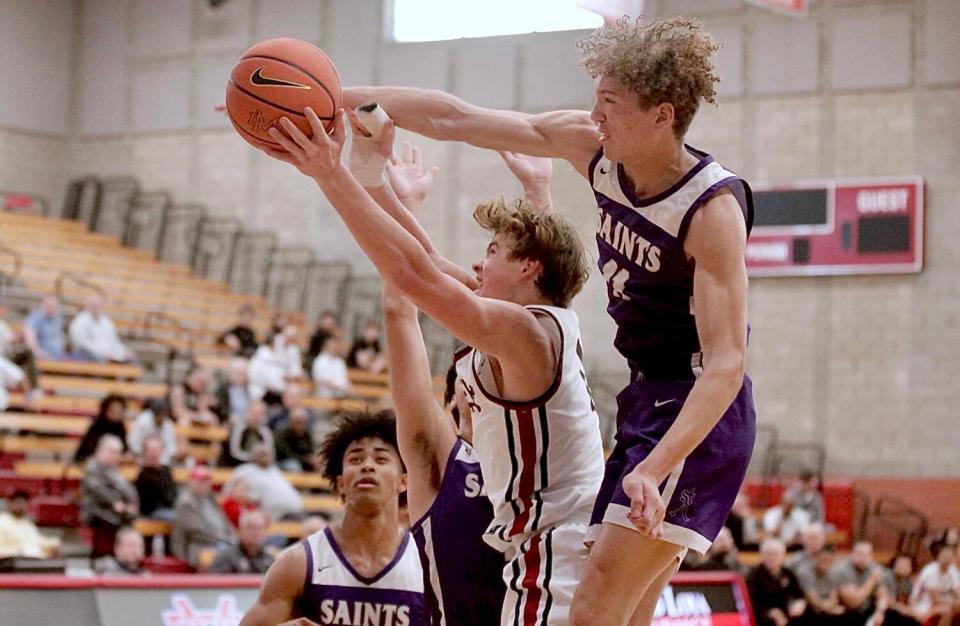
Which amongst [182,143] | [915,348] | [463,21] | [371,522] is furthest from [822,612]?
[182,143]

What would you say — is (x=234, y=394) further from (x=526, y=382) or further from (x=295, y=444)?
(x=526, y=382)

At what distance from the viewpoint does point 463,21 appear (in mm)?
19547

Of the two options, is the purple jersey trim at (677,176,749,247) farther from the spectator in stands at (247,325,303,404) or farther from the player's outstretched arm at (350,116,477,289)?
the spectator in stands at (247,325,303,404)

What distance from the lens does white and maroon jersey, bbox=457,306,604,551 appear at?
3938 mm

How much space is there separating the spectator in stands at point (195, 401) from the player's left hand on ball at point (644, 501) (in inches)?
440

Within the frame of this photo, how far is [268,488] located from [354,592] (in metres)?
7.56

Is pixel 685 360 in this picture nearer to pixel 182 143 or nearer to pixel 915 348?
pixel 915 348

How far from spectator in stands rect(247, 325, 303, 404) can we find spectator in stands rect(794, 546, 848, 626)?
5771mm

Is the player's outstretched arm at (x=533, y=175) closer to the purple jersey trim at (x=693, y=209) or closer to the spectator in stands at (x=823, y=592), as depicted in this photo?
the purple jersey trim at (x=693, y=209)

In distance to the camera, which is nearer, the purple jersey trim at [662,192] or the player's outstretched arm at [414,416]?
the purple jersey trim at [662,192]

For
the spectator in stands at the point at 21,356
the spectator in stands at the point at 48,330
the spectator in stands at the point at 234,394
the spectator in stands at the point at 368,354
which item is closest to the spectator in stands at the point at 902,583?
the spectator in stands at the point at 368,354

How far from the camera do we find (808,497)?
16.1 m

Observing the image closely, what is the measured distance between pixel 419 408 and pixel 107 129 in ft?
60.7

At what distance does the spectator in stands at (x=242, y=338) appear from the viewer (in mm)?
16766
